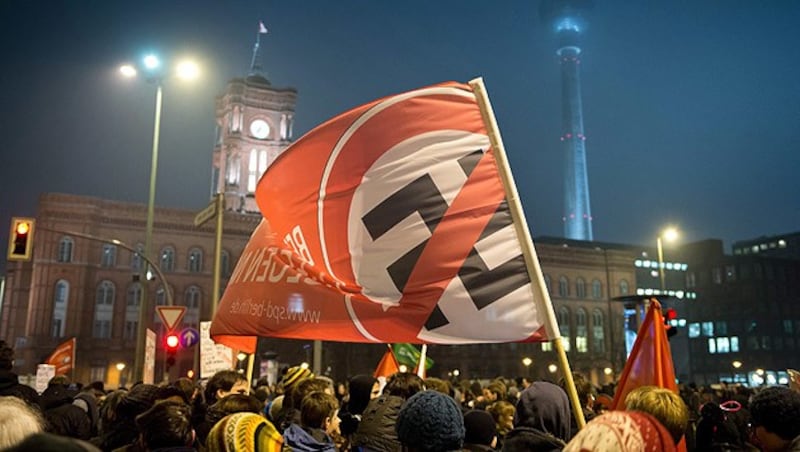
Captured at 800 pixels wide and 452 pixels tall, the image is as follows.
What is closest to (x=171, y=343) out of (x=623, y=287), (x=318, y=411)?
(x=318, y=411)

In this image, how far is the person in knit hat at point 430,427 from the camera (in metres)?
3.02

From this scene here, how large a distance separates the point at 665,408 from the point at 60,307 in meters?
53.7

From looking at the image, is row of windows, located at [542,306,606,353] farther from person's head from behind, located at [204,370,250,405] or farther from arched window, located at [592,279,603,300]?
person's head from behind, located at [204,370,250,405]

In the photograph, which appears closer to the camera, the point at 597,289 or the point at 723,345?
the point at 597,289

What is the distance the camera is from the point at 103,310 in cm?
5212

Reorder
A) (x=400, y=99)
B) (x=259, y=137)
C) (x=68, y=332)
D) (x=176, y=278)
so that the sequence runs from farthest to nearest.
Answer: (x=259, y=137) < (x=176, y=278) < (x=68, y=332) < (x=400, y=99)

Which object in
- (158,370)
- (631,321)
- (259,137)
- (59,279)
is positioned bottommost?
(158,370)

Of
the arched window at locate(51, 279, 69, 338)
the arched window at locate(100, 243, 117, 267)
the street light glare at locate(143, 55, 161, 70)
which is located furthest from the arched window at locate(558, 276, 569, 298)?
the street light glare at locate(143, 55, 161, 70)

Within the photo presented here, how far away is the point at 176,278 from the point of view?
2154 inches

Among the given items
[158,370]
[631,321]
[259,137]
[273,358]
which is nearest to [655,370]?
[631,321]

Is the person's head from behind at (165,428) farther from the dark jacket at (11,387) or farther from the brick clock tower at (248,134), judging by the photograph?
the brick clock tower at (248,134)

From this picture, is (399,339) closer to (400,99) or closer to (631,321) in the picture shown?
(400,99)

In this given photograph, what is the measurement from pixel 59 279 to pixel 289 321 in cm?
5060

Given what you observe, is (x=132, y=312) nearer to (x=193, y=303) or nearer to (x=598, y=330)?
(x=193, y=303)
